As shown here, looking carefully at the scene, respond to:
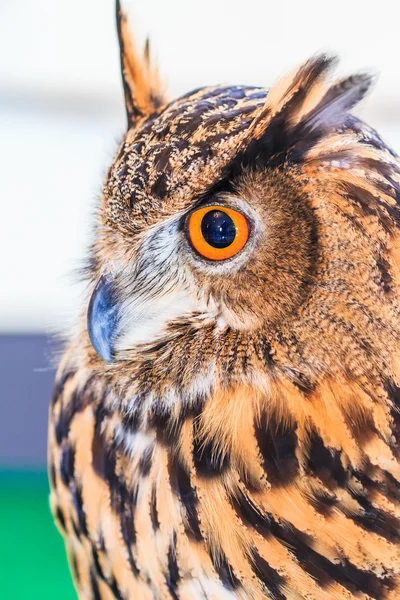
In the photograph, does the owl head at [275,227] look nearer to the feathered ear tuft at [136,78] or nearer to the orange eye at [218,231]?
the orange eye at [218,231]

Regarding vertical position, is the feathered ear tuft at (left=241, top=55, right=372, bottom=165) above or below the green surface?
above

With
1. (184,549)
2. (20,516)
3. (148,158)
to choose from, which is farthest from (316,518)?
(20,516)

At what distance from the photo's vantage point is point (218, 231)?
0.57m

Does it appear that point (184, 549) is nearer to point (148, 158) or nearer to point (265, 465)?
point (265, 465)

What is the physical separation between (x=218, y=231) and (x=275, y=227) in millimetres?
52

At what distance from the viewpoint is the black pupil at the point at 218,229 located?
0.57 m

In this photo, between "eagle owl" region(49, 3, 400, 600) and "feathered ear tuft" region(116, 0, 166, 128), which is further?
"feathered ear tuft" region(116, 0, 166, 128)

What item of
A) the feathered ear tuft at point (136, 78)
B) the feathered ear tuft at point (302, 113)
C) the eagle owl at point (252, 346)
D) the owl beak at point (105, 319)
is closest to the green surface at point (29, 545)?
the eagle owl at point (252, 346)

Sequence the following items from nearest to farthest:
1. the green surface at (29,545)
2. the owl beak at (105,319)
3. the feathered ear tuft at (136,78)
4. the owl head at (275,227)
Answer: the owl head at (275,227) < the owl beak at (105,319) < the feathered ear tuft at (136,78) < the green surface at (29,545)

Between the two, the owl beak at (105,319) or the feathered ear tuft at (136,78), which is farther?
the feathered ear tuft at (136,78)

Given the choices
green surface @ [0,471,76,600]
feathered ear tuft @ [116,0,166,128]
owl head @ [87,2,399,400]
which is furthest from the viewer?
green surface @ [0,471,76,600]

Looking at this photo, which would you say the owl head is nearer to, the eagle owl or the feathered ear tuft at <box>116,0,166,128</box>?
the eagle owl

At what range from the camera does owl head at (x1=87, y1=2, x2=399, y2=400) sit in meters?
0.55

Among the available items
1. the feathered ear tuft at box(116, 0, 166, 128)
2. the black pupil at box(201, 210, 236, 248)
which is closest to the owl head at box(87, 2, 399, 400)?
the black pupil at box(201, 210, 236, 248)
